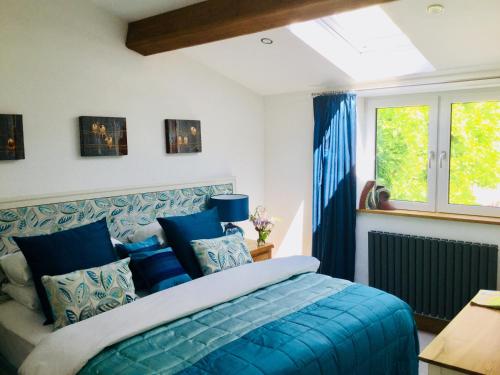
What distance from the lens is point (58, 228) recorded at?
9.49ft

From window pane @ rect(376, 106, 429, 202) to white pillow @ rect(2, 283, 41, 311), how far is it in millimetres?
2812

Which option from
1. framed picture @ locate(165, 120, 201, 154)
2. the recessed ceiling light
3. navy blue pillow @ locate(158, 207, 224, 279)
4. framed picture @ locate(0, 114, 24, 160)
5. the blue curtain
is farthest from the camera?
the blue curtain

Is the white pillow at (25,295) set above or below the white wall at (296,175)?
below

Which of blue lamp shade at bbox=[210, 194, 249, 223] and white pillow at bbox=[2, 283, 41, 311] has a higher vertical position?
blue lamp shade at bbox=[210, 194, 249, 223]

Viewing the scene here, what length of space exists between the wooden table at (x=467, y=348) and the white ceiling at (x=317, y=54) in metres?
1.60

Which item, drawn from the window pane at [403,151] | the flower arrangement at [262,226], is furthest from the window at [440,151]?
the flower arrangement at [262,226]

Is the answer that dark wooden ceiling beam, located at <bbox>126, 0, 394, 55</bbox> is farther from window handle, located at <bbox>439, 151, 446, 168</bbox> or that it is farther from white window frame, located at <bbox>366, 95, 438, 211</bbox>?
window handle, located at <bbox>439, 151, 446, 168</bbox>

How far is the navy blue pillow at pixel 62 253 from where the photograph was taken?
2400mm

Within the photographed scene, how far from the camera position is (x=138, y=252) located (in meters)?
2.83

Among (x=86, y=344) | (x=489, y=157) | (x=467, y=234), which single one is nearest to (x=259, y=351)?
(x=86, y=344)

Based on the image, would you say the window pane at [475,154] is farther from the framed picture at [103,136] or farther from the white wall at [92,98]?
the framed picture at [103,136]

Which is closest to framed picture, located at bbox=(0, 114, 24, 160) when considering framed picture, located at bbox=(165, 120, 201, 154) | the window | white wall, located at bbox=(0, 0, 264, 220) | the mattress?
white wall, located at bbox=(0, 0, 264, 220)

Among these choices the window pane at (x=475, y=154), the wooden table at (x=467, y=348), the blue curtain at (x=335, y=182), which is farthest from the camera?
the blue curtain at (x=335, y=182)

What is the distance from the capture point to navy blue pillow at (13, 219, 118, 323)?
2.40m
